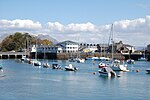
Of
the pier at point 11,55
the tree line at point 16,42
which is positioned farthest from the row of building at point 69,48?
the pier at point 11,55

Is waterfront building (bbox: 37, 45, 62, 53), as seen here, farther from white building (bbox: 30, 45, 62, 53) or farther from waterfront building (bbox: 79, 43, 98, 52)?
waterfront building (bbox: 79, 43, 98, 52)

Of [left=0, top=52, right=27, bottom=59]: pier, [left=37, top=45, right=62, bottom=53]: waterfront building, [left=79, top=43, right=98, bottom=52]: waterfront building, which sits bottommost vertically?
[left=0, top=52, right=27, bottom=59]: pier

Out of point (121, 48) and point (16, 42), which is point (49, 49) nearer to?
point (16, 42)

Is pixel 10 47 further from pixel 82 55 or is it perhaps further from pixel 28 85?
pixel 28 85

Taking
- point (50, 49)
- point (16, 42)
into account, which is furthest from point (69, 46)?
point (16, 42)

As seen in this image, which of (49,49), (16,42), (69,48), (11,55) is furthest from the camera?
(16,42)

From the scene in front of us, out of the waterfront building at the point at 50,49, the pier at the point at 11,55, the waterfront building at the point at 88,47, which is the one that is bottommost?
the pier at the point at 11,55

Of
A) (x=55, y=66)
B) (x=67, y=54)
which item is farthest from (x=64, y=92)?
(x=67, y=54)

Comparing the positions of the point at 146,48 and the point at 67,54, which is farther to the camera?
the point at 146,48

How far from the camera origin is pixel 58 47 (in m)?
168

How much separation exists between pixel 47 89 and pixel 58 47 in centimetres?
12230

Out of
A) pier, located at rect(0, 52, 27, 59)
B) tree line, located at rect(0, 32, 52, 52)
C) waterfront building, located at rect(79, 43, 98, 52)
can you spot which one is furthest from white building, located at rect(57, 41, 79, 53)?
tree line, located at rect(0, 32, 52, 52)

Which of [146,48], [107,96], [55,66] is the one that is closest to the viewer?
[107,96]

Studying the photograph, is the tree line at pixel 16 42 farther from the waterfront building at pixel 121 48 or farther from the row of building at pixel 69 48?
the waterfront building at pixel 121 48
